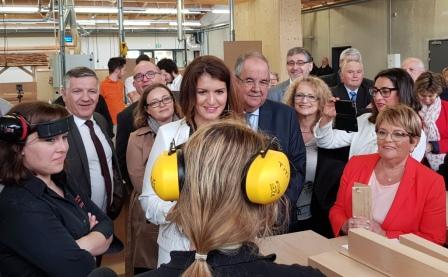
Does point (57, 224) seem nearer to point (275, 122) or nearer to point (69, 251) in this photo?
point (69, 251)

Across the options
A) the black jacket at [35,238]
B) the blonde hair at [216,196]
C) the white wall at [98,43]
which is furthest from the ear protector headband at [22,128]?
Answer: the white wall at [98,43]

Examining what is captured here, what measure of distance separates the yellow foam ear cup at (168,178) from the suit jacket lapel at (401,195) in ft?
4.37

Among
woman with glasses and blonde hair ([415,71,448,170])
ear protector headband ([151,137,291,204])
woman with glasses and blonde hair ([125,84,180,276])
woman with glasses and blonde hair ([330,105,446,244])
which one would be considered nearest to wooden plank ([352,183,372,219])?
woman with glasses and blonde hair ([330,105,446,244])

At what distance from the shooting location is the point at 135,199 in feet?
8.74

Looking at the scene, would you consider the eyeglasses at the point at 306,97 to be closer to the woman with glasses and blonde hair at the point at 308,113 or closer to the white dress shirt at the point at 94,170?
the woman with glasses and blonde hair at the point at 308,113

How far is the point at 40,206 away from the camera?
1.50 meters

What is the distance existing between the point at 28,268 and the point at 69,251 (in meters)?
0.13

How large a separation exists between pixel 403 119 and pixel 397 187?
325 mm

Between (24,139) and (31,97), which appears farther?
(31,97)

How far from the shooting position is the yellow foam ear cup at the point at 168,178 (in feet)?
3.31

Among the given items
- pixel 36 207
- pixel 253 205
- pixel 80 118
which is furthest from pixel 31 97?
pixel 253 205

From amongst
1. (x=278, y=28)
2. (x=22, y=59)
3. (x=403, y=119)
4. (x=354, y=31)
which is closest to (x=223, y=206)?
(x=403, y=119)

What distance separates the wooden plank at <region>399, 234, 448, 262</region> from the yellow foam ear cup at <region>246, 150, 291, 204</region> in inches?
20.6

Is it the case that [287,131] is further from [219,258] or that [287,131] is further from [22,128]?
[219,258]
